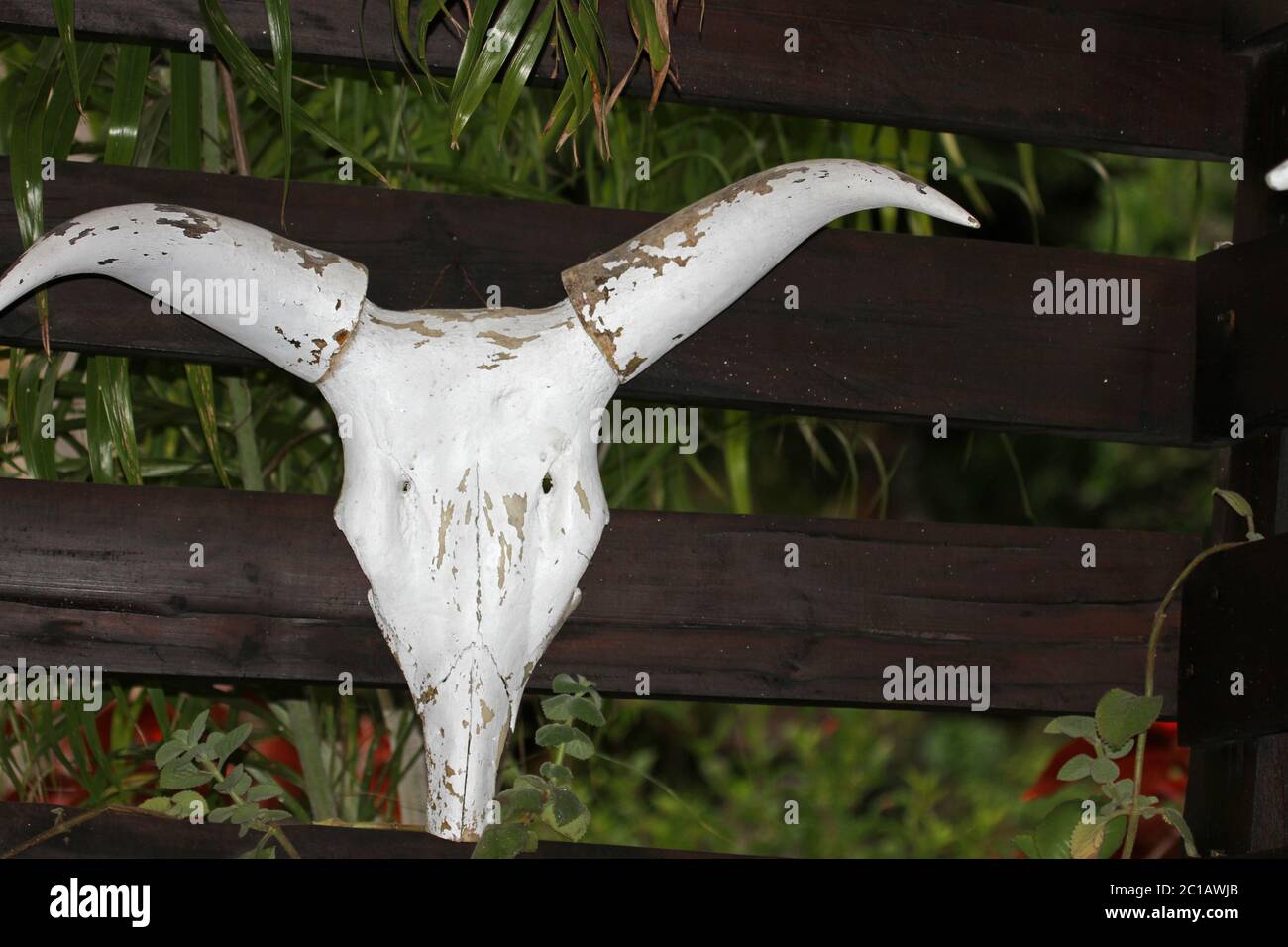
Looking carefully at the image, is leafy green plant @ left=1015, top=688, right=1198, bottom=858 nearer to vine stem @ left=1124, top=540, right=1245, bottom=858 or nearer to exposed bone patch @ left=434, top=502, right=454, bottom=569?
vine stem @ left=1124, top=540, right=1245, bottom=858

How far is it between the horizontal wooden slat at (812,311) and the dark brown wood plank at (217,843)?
365 mm

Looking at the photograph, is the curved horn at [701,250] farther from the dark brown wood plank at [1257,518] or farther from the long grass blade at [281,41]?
the dark brown wood plank at [1257,518]

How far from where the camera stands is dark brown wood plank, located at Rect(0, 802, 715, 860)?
951 mm

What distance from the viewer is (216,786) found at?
38.8 inches

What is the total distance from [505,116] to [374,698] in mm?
705

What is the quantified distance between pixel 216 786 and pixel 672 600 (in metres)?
0.38

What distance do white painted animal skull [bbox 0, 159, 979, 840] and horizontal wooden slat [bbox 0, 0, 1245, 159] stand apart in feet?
0.63

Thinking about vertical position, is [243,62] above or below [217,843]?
above

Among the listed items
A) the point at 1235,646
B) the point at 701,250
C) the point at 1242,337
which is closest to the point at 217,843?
the point at 701,250

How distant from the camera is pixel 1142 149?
133 cm

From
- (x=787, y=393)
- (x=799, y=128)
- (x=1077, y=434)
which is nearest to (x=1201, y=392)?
(x=1077, y=434)

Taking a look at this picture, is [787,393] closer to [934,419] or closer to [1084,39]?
[934,419]

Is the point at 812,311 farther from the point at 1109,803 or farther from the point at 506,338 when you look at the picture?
the point at 1109,803
